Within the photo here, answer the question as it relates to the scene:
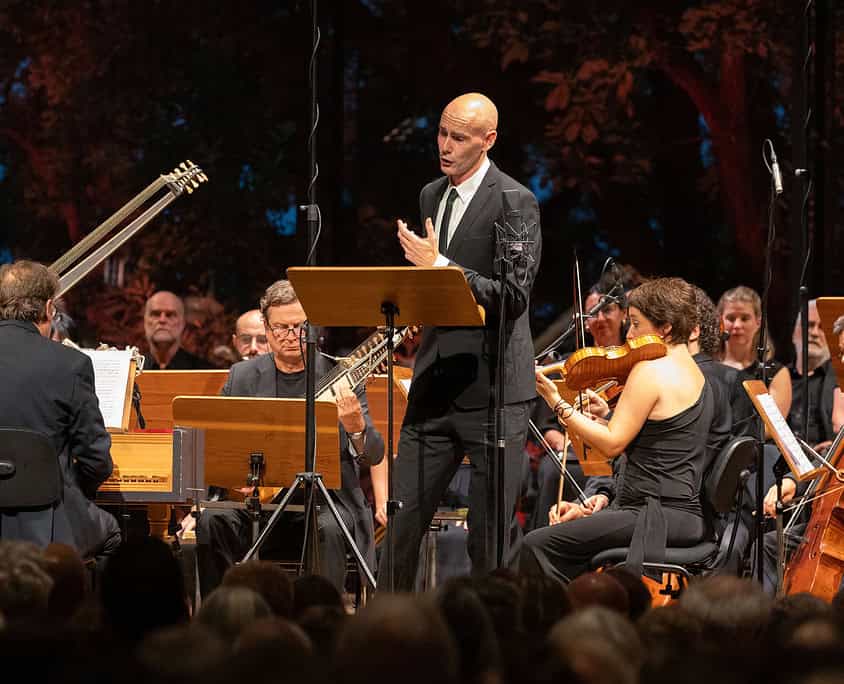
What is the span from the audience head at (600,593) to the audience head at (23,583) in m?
1.13

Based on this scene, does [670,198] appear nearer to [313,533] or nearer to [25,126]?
[25,126]

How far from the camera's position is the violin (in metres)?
4.88

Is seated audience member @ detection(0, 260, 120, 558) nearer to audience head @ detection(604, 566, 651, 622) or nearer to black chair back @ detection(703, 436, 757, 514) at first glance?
audience head @ detection(604, 566, 651, 622)

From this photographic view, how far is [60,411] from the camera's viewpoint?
447cm

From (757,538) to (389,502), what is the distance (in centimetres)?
139

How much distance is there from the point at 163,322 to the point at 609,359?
3575mm

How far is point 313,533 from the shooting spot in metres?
4.79

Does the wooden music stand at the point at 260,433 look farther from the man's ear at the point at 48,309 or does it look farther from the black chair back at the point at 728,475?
the black chair back at the point at 728,475

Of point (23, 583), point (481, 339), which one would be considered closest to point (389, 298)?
point (481, 339)

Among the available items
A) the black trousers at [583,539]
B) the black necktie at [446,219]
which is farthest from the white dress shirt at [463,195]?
the black trousers at [583,539]

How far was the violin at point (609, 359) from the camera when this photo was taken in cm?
488

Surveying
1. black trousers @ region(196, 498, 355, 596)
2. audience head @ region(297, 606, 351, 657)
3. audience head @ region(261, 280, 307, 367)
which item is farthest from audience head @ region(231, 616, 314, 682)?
audience head @ region(261, 280, 307, 367)

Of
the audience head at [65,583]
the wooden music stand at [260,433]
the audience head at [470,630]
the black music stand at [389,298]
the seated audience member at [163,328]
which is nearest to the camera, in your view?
the audience head at [470,630]

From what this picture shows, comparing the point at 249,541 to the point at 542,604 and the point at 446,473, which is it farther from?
the point at 542,604
